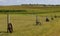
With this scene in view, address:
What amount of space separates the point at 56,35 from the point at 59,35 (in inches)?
11.6

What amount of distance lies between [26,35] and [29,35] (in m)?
0.30

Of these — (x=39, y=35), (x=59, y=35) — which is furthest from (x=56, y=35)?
(x=39, y=35)

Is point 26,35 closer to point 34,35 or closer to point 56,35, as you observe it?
point 34,35

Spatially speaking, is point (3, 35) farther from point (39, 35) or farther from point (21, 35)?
point (39, 35)

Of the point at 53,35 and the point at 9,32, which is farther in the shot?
the point at 9,32

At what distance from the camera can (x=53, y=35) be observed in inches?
917

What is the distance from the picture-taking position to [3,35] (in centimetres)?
2259

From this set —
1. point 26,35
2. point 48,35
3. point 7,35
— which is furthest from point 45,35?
point 7,35

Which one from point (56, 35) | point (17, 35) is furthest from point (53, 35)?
point (17, 35)

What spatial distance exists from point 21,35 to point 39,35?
179 cm

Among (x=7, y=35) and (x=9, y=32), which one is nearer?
(x=7, y=35)

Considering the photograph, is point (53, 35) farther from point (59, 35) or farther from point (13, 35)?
point (13, 35)

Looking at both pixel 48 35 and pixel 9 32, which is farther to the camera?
pixel 9 32

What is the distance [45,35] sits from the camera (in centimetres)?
2362
